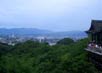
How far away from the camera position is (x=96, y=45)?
2556 centimetres

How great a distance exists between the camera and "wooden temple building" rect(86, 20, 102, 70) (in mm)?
24409

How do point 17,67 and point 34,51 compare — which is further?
point 34,51

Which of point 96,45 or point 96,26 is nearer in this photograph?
point 96,45

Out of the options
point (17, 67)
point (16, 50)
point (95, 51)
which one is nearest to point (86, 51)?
point (95, 51)

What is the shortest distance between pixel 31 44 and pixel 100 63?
132 ft

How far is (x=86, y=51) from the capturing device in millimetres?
29000

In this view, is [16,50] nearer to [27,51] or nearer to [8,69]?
[27,51]

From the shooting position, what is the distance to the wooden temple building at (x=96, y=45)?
24409 millimetres

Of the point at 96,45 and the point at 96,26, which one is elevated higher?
the point at 96,26

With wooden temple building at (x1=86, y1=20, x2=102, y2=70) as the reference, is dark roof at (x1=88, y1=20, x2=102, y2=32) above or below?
above

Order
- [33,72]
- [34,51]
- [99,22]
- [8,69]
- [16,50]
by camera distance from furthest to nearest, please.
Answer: [16,50]
[34,51]
[33,72]
[99,22]
[8,69]

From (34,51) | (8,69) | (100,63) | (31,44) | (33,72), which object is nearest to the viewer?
(100,63)

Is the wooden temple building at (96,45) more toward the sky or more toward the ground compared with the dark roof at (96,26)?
more toward the ground

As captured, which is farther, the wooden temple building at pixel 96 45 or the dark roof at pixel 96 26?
the dark roof at pixel 96 26
